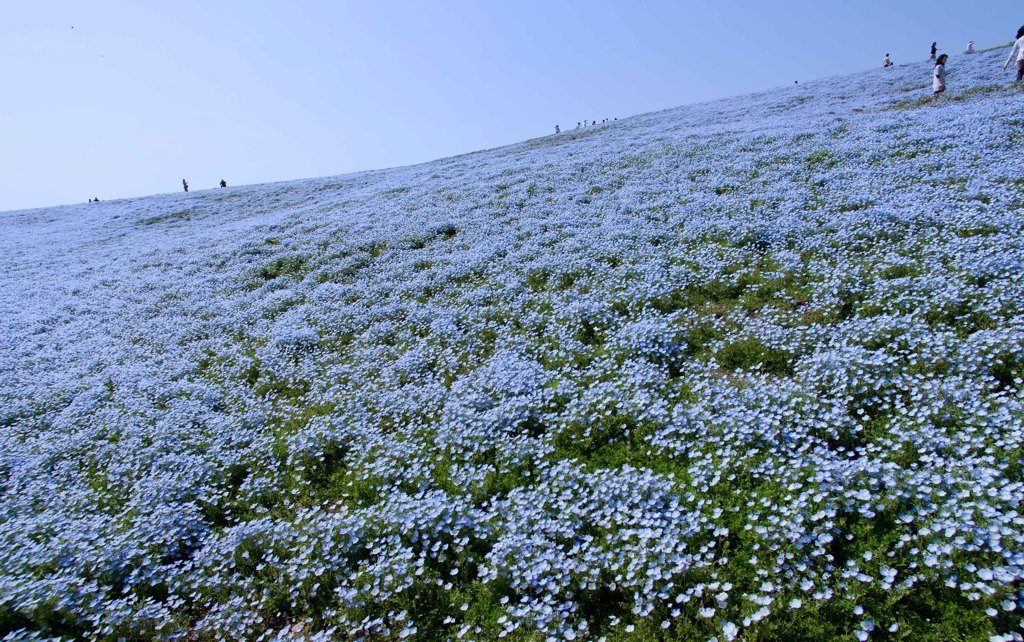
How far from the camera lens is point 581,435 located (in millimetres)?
7281

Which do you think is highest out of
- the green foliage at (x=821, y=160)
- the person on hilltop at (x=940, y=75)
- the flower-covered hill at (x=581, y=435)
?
the person on hilltop at (x=940, y=75)

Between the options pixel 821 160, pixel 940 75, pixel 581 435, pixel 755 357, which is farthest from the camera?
pixel 940 75

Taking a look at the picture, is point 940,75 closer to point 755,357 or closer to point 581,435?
point 755,357

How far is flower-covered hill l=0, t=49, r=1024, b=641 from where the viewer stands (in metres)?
4.88

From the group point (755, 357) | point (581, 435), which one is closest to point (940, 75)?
point (755, 357)

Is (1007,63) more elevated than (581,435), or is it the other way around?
(1007,63)

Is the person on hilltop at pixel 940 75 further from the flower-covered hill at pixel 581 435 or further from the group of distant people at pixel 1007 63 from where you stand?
the flower-covered hill at pixel 581 435

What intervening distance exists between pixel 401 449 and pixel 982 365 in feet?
24.1

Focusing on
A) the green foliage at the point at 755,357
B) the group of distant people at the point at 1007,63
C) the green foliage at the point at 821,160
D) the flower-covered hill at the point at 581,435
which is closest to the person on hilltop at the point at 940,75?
the group of distant people at the point at 1007,63

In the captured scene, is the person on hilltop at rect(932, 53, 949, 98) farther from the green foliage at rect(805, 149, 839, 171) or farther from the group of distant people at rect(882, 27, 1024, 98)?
the green foliage at rect(805, 149, 839, 171)

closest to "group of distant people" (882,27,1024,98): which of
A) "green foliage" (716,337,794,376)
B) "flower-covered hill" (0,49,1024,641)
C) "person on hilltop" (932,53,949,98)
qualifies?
"person on hilltop" (932,53,949,98)

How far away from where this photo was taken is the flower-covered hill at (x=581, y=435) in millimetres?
4883

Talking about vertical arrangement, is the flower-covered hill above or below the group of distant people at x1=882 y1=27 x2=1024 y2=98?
below

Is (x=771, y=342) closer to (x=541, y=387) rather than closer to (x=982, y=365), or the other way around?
(x=982, y=365)
